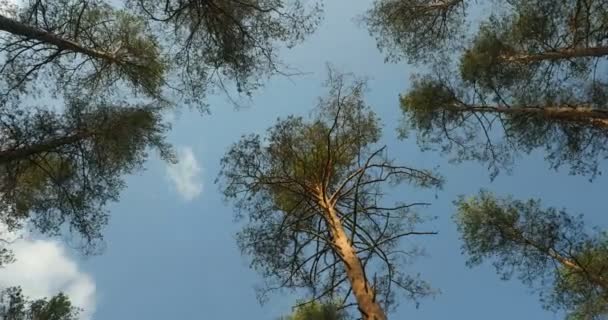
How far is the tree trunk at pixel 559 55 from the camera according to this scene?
386 inches

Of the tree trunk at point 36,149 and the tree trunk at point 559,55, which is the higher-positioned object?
the tree trunk at point 559,55

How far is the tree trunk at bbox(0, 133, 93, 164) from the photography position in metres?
8.59

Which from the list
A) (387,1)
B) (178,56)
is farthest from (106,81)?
(387,1)

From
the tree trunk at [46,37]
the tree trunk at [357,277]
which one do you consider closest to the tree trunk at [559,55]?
the tree trunk at [357,277]

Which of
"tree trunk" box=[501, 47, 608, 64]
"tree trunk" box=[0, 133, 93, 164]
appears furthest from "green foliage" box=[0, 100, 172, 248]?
"tree trunk" box=[501, 47, 608, 64]

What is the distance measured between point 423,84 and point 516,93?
6.15ft

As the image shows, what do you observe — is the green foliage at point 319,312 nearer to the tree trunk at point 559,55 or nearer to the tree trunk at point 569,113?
the tree trunk at point 569,113

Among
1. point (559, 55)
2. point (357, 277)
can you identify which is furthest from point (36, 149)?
point (559, 55)

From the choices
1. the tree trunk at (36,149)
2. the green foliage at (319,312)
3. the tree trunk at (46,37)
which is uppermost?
the tree trunk at (46,37)

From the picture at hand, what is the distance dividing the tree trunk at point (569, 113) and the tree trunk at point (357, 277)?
4.58 meters

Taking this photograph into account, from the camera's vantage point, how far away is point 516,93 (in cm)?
1193

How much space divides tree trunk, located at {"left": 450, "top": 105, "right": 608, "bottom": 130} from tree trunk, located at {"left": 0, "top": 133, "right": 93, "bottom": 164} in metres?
7.82

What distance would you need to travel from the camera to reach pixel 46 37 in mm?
9078

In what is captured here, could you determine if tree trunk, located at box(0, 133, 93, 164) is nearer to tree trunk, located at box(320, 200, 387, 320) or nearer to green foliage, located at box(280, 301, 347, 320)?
tree trunk, located at box(320, 200, 387, 320)
